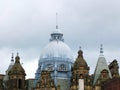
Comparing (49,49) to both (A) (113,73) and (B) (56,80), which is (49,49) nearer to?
(B) (56,80)

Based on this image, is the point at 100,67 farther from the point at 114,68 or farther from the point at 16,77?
the point at 16,77

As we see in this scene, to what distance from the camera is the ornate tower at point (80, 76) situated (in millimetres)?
100131

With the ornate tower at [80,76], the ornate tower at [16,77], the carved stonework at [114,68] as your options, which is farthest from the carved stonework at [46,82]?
the carved stonework at [114,68]

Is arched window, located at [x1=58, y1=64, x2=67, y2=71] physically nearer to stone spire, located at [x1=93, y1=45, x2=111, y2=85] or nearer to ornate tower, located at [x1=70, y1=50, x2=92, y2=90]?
ornate tower, located at [x1=70, y1=50, x2=92, y2=90]

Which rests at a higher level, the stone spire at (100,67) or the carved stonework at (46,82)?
the stone spire at (100,67)

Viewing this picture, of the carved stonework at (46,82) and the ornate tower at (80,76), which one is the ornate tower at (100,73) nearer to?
the ornate tower at (80,76)

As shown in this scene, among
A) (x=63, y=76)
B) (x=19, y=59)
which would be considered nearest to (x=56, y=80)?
(x=63, y=76)

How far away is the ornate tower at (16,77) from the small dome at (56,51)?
22.2ft

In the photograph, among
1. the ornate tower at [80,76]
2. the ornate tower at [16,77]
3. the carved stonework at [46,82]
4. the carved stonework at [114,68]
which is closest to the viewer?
the ornate tower at [80,76]

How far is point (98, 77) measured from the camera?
331ft

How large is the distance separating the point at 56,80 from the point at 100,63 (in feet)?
31.5

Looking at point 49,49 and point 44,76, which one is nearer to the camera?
point 44,76

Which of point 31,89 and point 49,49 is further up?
point 49,49

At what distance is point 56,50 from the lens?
108 meters
